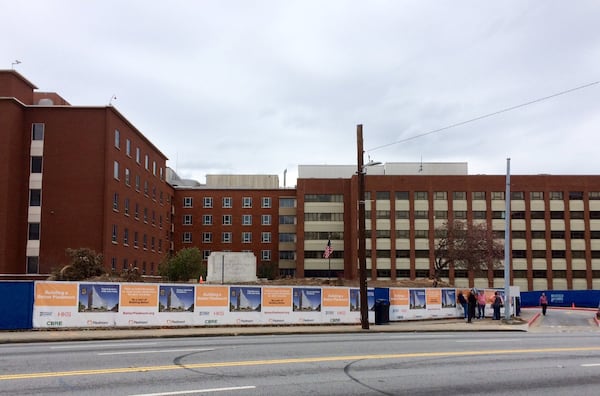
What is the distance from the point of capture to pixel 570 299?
56156 millimetres

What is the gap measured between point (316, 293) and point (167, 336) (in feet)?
27.7

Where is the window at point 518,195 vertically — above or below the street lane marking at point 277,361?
above

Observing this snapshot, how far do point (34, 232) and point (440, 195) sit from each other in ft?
189

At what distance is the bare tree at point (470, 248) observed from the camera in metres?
71.2

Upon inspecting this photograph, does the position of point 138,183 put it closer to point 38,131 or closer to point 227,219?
point 38,131

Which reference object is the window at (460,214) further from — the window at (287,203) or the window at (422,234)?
the window at (287,203)

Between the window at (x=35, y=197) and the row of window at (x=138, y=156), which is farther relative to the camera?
the row of window at (x=138, y=156)

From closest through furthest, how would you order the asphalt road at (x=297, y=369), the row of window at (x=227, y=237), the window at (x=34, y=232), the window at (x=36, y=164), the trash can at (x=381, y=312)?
the asphalt road at (x=297, y=369), the trash can at (x=381, y=312), the window at (x=34, y=232), the window at (x=36, y=164), the row of window at (x=227, y=237)

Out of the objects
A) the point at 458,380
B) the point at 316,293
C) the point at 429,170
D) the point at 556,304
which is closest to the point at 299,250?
the point at 429,170

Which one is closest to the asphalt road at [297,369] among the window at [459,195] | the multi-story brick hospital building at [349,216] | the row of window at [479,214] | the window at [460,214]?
A: the multi-story brick hospital building at [349,216]

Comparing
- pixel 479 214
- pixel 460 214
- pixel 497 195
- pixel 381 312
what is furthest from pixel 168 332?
pixel 497 195

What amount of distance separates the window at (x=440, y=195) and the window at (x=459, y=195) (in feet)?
3.88

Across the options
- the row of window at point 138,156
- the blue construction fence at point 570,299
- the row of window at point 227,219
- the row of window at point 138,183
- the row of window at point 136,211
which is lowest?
the blue construction fence at point 570,299

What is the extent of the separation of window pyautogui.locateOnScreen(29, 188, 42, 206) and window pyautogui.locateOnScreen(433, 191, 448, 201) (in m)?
56.1
